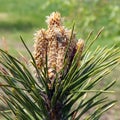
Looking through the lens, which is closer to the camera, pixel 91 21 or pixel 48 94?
pixel 48 94

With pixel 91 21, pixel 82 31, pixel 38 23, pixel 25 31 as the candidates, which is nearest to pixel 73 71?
pixel 82 31

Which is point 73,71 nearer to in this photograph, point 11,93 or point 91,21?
point 11,93

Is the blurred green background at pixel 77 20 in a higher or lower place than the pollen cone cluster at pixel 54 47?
higher

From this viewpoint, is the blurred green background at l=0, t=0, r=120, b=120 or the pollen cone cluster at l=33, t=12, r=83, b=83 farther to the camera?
the blurred green background at l=0, t=0, r=120, b=120

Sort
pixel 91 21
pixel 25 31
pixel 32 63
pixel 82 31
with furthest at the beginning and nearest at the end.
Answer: pixel 25 31 < pixel 91 21 < pixel 82 31 < pixel 32 63

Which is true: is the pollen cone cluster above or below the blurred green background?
below
